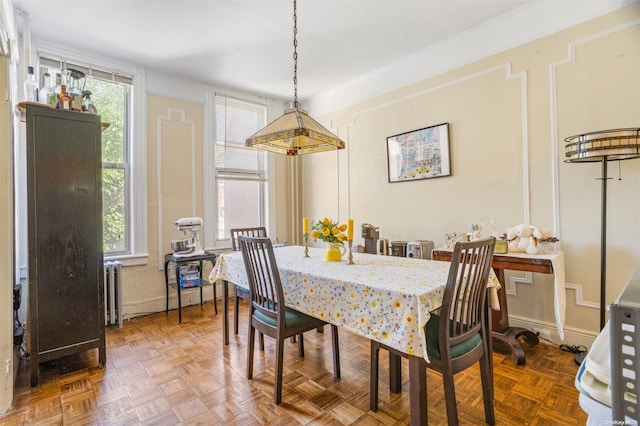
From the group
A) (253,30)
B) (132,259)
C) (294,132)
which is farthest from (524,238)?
(132,259)

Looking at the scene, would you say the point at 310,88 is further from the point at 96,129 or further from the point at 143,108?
the point at 96,129

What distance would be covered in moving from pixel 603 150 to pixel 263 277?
2320mm

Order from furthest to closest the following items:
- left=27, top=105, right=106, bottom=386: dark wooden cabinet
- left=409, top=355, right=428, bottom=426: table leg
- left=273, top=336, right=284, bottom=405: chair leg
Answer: left=27, top=105, right=106, bottom=386: dark wooden cabinet
left=273, top=336, right=284, bottom=405: chair leg
left=409, top=355, right=428, bottom=426: table leg

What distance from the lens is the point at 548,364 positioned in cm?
229

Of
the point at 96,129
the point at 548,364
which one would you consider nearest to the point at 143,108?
the point at 96,129

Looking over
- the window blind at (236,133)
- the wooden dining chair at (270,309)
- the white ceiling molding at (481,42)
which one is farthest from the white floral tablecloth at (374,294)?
the window blind at (236,133)

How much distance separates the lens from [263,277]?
1982mm

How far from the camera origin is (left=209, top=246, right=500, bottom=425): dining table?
140 centimetres

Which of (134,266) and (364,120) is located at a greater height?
(364,120)

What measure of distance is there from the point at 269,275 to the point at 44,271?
5.13 ft

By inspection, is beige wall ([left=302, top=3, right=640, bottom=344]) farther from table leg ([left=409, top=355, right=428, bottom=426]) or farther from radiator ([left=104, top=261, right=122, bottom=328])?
radiator ([left=104, top=261, right=122, bottom=328])

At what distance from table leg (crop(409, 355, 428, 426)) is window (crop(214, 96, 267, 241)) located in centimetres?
327

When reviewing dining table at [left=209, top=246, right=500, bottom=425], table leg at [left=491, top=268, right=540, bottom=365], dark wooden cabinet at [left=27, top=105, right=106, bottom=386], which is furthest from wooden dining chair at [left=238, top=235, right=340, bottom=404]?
table leg at [left=491, top=268, right=540, bottom=365]

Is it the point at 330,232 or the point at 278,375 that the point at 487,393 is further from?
the point at 330,232
